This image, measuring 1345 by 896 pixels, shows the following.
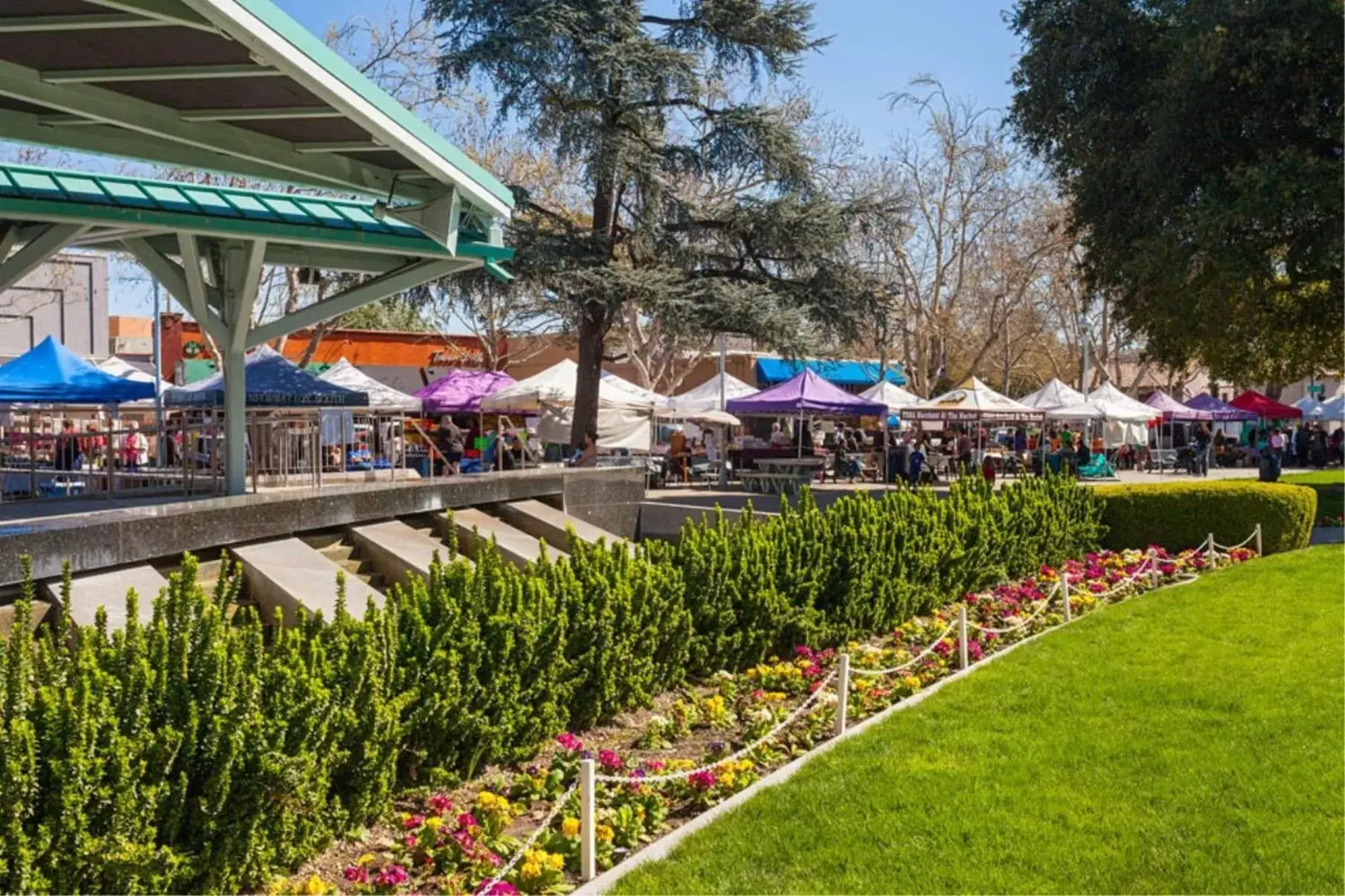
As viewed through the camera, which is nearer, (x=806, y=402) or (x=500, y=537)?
(x=500, y=537)

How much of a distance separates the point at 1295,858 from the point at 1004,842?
1398mm

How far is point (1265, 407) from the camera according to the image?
45.9 metres

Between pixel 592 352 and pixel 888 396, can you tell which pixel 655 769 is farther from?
pixel 888 396

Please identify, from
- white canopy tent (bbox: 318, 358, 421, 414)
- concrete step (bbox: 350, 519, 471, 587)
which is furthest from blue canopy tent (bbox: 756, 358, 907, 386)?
concrete step (bbox: 350, 519, 471, 587)

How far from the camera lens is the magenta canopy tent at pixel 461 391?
3056 cm

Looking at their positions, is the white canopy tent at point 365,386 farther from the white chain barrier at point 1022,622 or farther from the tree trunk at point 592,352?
the white chain barrier at point 1022,622

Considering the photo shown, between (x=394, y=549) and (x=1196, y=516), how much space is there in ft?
37.7

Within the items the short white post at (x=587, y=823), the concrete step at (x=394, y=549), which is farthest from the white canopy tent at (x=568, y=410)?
the short white post at (x=587, y=823)

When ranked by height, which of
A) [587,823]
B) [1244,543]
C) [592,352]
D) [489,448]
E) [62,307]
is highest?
[62,307]

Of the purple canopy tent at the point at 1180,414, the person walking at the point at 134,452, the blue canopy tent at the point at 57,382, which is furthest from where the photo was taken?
the purple canopy tent at the point at 1180,414

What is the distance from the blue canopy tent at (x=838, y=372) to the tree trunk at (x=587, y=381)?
2577 centimetres

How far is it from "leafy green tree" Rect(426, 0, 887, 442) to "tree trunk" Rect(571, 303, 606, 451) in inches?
1.7

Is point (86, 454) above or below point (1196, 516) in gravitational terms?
above

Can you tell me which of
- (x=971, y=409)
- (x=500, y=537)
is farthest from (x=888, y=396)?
(x=500, y=537)
